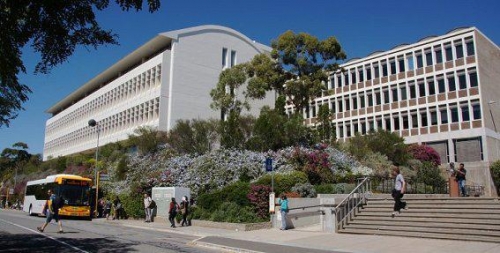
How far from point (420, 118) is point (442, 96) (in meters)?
3.47

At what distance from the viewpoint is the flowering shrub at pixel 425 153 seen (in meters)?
43.8

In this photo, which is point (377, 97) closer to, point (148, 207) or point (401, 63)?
point (401, 63)

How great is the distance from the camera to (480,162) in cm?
4438

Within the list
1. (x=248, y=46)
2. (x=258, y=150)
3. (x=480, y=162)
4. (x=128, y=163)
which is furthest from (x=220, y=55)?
(x=480, y=162)

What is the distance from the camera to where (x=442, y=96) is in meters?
48.9

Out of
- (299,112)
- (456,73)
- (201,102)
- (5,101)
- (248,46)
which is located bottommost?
(5,101)

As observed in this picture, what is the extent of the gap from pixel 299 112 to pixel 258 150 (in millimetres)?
4701

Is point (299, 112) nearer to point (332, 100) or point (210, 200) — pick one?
point (210, 200)

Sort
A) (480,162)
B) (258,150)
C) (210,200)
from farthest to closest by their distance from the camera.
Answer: (480,162)
(258,150)
(210,200)

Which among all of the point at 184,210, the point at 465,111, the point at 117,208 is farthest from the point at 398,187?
the point at 465,111

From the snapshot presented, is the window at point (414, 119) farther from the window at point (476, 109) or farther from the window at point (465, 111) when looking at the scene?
the window at point (476, 109)

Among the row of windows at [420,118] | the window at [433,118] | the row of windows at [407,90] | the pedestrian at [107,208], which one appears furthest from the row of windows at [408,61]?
the pedestrian at [107,208]

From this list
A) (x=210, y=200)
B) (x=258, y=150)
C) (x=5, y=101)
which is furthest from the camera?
(x=258, y=150)

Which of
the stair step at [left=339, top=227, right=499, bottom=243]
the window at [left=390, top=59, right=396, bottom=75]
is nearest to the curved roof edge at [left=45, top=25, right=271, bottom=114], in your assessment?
the window at [left=390, top=59, right=396, bottom=75]
